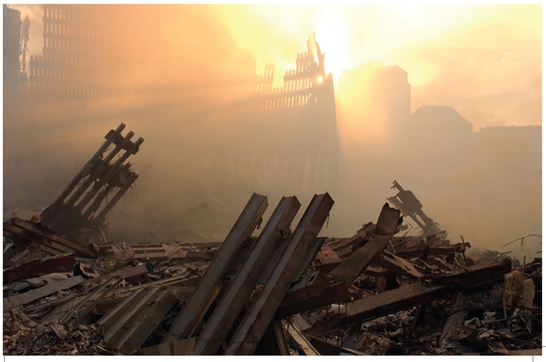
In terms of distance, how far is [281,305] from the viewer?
163 inches

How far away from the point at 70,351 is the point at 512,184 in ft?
118

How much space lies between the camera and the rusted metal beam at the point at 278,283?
3.84m

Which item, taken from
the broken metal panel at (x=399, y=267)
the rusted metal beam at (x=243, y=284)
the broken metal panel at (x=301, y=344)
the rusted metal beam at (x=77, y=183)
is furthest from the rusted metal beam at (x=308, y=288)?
the rusted metal beam at (x=77, y=183)

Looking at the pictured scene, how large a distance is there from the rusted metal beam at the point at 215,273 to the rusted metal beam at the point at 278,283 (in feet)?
1.85

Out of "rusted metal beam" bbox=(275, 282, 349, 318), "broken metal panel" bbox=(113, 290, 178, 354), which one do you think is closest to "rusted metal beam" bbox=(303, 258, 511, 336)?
"rusted metal beam" bbox=(275, 282, 349, 318)

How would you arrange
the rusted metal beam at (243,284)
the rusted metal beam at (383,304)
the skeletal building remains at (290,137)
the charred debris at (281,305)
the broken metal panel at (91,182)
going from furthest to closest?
the skeletal building remains at (290,137) → the broken metal panel at (91,182) → the rusted metal beam at (383,304) → the charred debris at (281,305) → the rusted metal beam at (243,284)

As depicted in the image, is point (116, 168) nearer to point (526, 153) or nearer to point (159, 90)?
point (159, 90)

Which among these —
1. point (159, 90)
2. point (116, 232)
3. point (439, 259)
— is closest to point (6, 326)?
point (439, 259)

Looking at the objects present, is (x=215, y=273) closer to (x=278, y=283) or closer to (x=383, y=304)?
(x=278, y=283)

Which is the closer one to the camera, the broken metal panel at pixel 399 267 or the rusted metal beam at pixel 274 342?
the rusted metal beam at pixel 274 342

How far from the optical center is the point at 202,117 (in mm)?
30406

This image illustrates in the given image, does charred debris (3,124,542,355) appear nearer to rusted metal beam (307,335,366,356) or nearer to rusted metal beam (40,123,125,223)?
rusted metal beam (307,335,366,356)

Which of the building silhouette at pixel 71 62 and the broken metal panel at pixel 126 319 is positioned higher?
the building silhouette at pixel 71 62

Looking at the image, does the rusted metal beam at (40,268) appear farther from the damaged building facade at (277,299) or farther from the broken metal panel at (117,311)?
the broken metal panel at (117,311)
